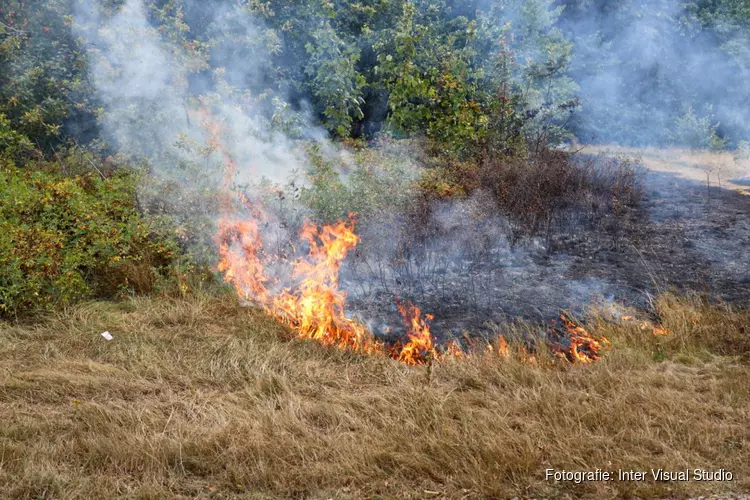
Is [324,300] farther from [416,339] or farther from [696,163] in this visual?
[696,163]

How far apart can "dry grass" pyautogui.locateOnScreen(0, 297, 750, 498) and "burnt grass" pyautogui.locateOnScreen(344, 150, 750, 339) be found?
0.58 meters

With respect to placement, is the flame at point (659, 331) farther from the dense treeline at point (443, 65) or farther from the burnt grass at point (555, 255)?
the dense treeline at point (443, 65)

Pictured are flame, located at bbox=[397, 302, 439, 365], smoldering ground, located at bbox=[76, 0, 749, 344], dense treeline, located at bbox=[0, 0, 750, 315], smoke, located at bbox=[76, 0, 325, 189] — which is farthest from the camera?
smoke, located at bbox=[76, 0, 325, 189]

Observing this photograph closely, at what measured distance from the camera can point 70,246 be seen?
18.3 ft

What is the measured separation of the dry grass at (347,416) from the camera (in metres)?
2.95

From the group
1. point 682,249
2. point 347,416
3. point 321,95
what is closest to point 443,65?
point 321,95

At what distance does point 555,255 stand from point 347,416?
319 cm

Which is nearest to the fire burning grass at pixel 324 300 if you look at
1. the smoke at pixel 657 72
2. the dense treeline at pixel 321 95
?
the dense treeline at pixel 321 95

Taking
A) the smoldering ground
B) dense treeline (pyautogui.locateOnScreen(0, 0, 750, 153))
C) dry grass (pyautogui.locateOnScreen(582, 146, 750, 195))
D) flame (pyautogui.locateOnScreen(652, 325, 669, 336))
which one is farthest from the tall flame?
dry grass (pyautogui.locateOnScreen(582, 146, 750, 195))

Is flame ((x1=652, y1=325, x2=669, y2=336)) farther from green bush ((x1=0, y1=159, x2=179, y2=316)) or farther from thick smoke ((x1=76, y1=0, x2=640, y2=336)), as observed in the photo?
green bush ((x1=0, y1=159, x2=179, y2=316))

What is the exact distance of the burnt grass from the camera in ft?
16.2

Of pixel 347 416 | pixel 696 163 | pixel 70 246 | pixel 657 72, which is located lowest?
pixel 70 246

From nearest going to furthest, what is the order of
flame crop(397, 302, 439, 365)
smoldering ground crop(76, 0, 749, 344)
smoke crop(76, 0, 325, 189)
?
1. flame crop(397, 302, 439, 365)
2. smoldering ground crop(76, 0, 749, 344)
3. smoke crop(76, 0, 325, 189)

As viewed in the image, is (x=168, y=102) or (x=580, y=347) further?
(x=168, y=102)
